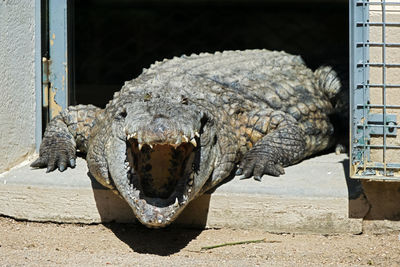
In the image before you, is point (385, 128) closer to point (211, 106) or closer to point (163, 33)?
point (211, 106)

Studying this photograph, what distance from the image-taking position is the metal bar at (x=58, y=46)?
5.98 metres

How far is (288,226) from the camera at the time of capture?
4.65 meters

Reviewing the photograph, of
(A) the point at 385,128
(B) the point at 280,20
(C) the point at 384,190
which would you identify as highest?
(B) the point at 280,20

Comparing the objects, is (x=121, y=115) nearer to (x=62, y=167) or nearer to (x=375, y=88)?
(x=62, y=167)

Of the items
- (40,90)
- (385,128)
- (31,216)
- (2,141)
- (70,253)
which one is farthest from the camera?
(40,90)

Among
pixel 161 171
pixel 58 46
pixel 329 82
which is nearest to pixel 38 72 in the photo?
pixel 58 46

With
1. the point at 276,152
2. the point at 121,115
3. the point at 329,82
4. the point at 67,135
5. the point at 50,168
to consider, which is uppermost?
the point at 329,82

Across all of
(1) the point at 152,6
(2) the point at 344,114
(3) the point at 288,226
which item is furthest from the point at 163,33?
(3) the point at 288,226

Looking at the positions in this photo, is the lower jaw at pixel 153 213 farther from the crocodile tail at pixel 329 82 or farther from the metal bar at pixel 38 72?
the crocodile tail at pixel 329 82

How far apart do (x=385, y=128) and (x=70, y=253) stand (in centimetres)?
214

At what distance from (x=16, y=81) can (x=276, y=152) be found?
206 cm

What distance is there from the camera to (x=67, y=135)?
5.64m

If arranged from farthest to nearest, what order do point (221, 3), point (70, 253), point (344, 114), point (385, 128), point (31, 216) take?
point (221, 3)
point (344, 114)
point (31, 216)
point (385, 128)
point (70, 253)

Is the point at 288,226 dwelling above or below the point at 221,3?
below
